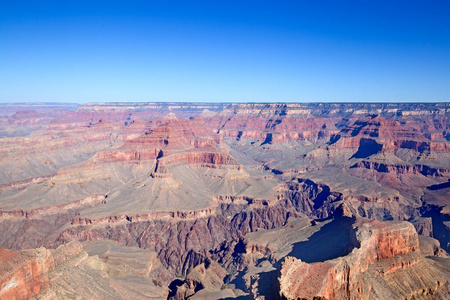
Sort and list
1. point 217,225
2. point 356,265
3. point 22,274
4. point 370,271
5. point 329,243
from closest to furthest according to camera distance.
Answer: point 22,274
point 356,265
point 370,271
point 329,243
point 217,225

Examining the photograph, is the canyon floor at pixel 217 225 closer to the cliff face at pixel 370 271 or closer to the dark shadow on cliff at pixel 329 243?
the cliff face at pixel 370 271

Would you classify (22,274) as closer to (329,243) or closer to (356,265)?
(356,265)

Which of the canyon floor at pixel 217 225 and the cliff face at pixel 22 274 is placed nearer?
the cliff face at pixel 22 274

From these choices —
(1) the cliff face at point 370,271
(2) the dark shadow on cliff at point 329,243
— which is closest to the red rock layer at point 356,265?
(1) the cliff face at point 370,271

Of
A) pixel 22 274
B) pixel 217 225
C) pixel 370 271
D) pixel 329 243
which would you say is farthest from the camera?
pixel 217 225

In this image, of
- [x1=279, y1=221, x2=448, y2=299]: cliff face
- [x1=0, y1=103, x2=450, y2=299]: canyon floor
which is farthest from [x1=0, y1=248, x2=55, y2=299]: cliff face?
[x1=279, y1=221, x2=448, y2=299]: cliff face

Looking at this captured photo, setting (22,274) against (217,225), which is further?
(217,225)

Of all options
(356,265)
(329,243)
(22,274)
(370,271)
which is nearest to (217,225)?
(329,243)
